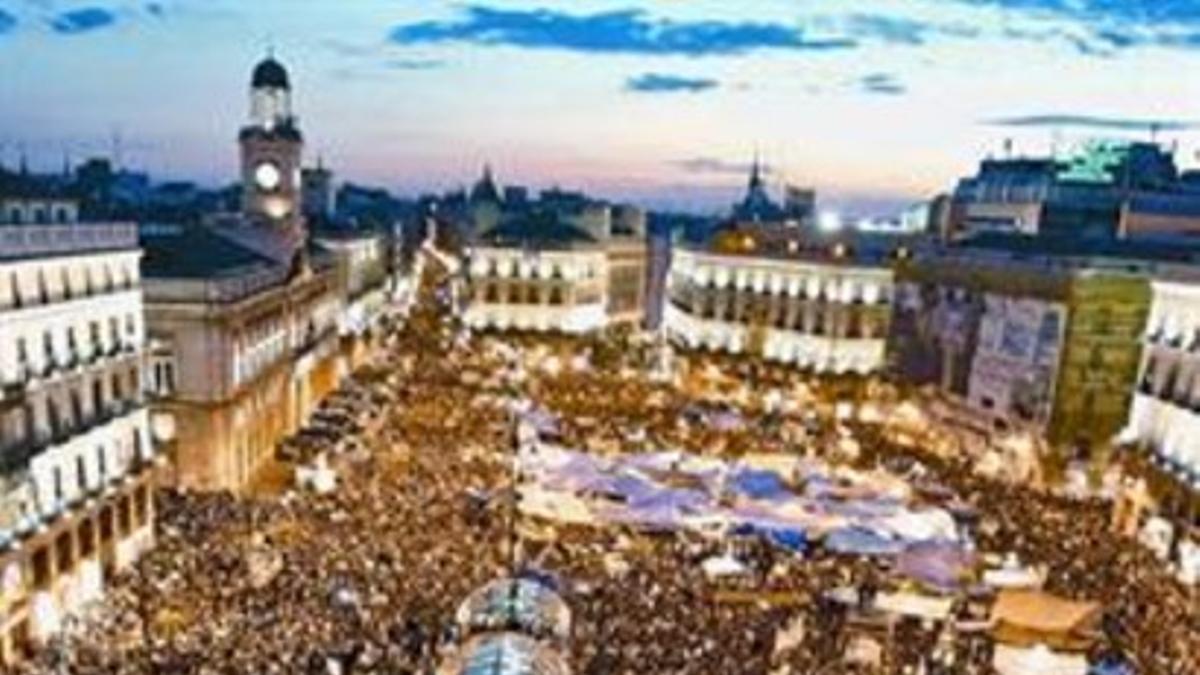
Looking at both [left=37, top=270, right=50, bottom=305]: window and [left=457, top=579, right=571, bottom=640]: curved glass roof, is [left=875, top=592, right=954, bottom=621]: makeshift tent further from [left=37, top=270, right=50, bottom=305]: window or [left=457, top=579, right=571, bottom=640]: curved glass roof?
[left=37, top=270, right=50, bottom=305]: window

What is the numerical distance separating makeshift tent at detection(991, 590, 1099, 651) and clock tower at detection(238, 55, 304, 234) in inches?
2403

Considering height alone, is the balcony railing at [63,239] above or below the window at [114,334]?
above

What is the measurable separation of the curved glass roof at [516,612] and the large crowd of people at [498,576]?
354 cm

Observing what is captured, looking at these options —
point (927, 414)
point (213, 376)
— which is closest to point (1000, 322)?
point (927, 414)

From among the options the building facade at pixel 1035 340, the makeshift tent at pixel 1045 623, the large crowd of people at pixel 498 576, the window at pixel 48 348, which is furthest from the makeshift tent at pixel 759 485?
the window at pixel 48 348

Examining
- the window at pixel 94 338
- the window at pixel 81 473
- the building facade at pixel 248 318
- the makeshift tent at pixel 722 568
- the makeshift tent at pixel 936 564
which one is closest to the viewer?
the makeshift tent at pixel 936 564

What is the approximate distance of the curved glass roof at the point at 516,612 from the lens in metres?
28.0

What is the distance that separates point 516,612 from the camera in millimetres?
28344

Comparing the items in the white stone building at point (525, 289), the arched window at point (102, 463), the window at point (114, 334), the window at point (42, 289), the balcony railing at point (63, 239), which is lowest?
the white stone building at point (525, 289)

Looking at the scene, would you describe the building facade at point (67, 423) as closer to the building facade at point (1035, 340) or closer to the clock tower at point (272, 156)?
the clock tower at point (272, 156)

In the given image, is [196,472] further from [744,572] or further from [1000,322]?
[1000,322]

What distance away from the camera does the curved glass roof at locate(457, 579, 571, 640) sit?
2802cm

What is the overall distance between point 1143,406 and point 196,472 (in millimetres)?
42573

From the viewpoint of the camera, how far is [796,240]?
119188 mm
